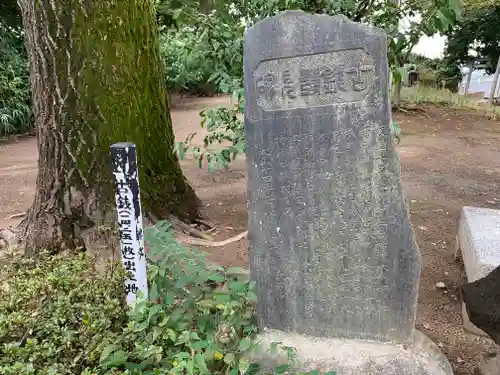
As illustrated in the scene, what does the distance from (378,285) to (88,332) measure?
132 centimetres

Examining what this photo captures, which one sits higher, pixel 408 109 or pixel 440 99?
pixel 440 99

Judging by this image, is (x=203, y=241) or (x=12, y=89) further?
(x=12, y=89)

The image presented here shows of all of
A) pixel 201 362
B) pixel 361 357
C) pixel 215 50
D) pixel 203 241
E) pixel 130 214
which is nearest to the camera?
pixel 201 362

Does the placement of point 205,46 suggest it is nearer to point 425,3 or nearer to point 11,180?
point 425,3

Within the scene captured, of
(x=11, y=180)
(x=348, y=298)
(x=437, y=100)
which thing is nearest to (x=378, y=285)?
(x=348, y=298)

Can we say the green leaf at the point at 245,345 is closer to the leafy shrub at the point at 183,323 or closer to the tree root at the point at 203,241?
the leafy shrub at the point at 183,323

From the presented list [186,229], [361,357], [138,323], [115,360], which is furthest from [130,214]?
[186,229]

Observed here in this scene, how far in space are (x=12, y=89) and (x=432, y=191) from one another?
873cm

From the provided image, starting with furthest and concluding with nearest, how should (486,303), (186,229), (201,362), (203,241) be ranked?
(186,229), (203,241), (486,303), (201,362)

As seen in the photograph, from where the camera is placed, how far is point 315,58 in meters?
1.86

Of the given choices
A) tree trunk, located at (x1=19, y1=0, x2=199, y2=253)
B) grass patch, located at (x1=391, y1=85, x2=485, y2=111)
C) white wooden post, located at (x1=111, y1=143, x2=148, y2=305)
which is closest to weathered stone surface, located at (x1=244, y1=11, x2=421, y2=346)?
white wooden post, located at (x1=111, y1=143, x2=148, y2=305)

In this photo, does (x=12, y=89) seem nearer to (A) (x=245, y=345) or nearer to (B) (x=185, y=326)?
(B) (x=185, y=326)

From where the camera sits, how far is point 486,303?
2158 mm

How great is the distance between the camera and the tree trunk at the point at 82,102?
2.81 m
